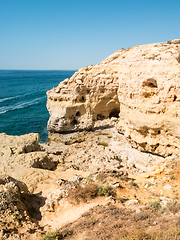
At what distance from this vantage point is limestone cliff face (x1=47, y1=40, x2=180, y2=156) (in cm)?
1594

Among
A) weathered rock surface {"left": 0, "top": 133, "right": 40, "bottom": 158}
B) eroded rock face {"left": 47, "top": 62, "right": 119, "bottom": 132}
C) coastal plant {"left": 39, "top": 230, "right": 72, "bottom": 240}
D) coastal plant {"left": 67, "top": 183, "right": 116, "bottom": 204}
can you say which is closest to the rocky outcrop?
weathered rock surface {"left": 0, "top": 133, "right": 40, "bottom": 158}

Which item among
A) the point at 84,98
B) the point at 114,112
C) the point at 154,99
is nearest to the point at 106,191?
the point at 154,99

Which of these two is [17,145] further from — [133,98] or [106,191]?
[133,98]

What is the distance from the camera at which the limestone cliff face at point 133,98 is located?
1594 cm

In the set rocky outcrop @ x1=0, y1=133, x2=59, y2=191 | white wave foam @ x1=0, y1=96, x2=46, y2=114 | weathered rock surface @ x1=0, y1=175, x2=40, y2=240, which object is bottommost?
rocky outcrop @ x1=0, y1=133, x2=59, y2=191

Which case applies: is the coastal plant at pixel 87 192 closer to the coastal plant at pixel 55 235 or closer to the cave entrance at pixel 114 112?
the coastal plant at pixel 55 235

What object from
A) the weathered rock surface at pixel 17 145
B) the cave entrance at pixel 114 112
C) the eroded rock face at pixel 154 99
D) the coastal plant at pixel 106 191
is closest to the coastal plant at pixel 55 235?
the coastal plant at pixel 106 191

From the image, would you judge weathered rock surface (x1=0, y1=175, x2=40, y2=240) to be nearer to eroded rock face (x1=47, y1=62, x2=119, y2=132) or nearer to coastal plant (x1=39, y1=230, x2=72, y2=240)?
coastal plant (x1=39, y1=230, x2=72, y2=240)

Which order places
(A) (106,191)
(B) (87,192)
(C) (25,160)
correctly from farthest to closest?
(C) (25,160)
(A) (106,191)
(B) (87,192)

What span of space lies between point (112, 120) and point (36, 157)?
14855 millimetres

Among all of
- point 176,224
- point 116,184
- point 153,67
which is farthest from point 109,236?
point 153,67

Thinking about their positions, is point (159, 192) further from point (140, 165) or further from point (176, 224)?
point (140, 165)

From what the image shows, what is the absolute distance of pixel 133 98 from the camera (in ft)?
63.3

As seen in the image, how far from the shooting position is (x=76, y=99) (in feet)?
85.8
